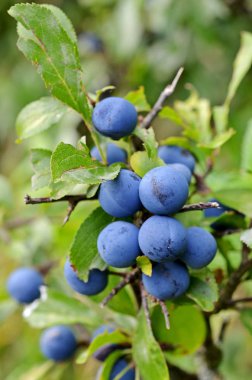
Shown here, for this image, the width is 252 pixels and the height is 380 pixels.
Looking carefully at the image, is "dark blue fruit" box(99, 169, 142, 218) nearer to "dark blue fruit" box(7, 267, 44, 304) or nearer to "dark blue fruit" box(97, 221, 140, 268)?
"dark blue fruit" box(97, 221, 140, 268)

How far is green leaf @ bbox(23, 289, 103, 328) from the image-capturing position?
96 cm

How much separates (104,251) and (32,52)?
24cm

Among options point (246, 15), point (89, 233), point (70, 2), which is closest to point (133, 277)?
point (89, 233)

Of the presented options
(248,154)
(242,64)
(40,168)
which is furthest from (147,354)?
(242,64)

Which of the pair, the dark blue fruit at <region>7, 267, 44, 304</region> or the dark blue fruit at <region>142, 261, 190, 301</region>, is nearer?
the dark blue fruit at <region>142, 261, 190, 301</region>

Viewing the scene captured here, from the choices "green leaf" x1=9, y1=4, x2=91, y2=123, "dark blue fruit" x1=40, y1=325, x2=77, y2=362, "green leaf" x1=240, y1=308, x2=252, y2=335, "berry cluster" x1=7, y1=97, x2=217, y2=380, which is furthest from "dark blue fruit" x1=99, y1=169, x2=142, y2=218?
"dark blue fruit" x1=40, y1=325, x2=77, y2=362

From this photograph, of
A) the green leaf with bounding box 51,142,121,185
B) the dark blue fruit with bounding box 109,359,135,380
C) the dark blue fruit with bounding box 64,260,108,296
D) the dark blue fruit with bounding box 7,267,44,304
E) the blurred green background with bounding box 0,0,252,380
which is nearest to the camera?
the green leaf with bounding box 51,142,121,185

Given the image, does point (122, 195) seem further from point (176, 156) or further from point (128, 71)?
point (128, 71)

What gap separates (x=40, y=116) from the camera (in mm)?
766

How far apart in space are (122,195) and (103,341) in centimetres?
27

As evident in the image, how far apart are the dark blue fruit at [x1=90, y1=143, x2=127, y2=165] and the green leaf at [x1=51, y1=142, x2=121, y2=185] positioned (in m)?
0.07

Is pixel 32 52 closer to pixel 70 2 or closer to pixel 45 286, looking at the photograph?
pixel 45 286

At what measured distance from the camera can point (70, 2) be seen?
239 cm

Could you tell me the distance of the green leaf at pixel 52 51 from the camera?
676mm
